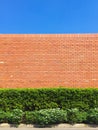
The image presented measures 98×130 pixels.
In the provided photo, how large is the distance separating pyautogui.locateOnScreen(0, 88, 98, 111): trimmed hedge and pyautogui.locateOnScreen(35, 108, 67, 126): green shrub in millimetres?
689

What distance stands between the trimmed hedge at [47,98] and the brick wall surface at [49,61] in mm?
1363

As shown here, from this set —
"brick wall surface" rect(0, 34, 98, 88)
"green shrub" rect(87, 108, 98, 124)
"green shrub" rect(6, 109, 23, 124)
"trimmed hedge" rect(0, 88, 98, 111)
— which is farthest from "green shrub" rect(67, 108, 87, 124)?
"brick wall surface" rect(0, 34, 98, 88)

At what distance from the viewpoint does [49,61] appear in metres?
12.9

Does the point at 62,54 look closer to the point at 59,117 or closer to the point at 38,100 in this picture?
the point at 38,100

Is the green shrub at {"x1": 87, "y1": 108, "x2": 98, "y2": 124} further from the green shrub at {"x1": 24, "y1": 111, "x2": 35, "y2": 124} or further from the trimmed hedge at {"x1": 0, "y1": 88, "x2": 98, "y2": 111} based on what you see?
the green shrub at {"x1": 24, "y1": 111, "x2": 35, "y2": 124}

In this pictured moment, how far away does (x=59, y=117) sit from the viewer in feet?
34.6

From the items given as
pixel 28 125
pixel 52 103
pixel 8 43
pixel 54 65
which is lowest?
pixel 28 125

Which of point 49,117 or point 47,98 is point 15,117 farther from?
point 47,98

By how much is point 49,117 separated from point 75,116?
0.96m

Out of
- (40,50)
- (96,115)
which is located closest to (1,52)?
(40,50)

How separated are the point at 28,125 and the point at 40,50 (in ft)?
12.2

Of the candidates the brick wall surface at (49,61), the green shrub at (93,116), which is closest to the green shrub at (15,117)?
the brick wall surface at (49,61)

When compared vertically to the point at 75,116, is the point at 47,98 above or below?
above

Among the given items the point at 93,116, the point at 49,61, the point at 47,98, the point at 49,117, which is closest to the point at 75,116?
the point at 93,116
